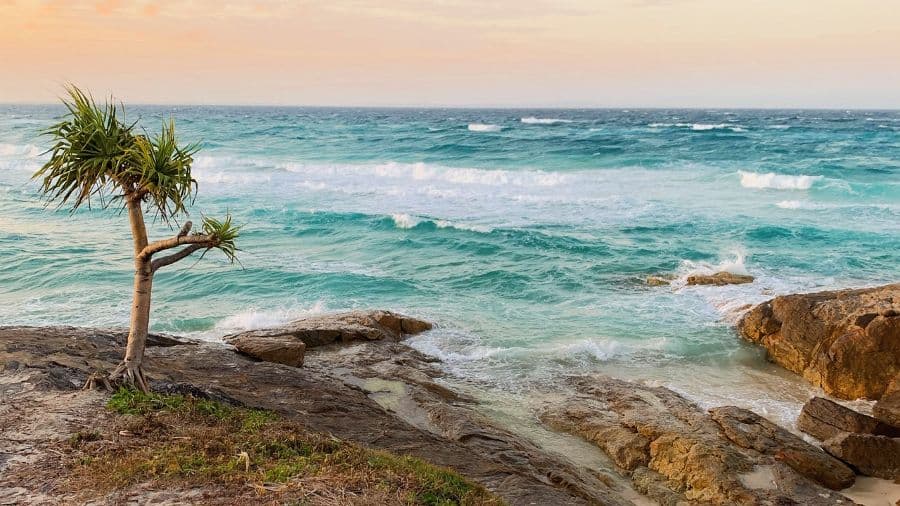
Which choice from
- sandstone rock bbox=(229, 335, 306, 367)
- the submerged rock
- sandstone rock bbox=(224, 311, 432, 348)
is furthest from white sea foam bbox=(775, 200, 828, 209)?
sandstone rock bbox=(229, 335, 306, 367)

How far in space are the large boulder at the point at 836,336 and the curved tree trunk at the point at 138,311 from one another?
1252 centimetres

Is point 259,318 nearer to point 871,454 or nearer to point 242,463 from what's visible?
point 242,463

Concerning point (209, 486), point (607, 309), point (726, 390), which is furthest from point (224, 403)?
point (607, 309)

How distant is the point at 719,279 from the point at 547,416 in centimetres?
1079

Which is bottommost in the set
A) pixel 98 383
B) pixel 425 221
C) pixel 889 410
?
pixel 889 410

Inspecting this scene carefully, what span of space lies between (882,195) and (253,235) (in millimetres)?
33899

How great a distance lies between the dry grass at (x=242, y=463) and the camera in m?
6.39

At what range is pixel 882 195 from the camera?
3697 centimetres

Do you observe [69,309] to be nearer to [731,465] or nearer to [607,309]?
[607,309]

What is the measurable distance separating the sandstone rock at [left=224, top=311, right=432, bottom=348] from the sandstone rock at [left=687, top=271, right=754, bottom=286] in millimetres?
8835

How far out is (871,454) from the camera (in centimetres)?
1011

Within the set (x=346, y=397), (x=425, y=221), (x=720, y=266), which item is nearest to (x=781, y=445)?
(x=346, y=397)

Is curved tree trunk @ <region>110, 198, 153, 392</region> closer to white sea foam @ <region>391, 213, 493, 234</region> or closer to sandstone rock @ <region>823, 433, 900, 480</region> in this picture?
sandstone rock @ <region>823, 433, 900, 480</region>

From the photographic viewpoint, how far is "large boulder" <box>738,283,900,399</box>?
12898 mm
